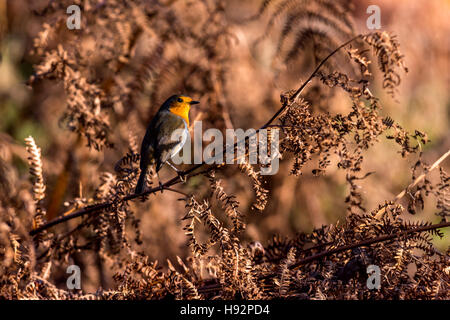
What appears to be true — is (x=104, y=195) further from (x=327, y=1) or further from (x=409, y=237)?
(x=327, y=1)

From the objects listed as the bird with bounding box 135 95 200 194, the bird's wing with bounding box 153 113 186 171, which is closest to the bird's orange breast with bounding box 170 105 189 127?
the bird with bounding box 135 95 200 194

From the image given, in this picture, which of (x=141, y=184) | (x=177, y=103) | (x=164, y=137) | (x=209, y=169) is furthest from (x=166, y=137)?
(x=209, y=169)

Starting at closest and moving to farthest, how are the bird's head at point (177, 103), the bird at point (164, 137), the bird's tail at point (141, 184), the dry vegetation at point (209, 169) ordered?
1. the dry vegetation at point (209, 169)
2. the bird's tail at point (141, 184)
3. the bird at point (164, 137)
4. the bird's head at point (177, 103)

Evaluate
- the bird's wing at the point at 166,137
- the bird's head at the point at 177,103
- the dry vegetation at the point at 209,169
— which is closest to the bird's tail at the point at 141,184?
the dry vegetation at the point at 209,169

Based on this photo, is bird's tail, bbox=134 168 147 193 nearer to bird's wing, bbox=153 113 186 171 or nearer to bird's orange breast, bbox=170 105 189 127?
bird's wing, bbox=153 113 186 171

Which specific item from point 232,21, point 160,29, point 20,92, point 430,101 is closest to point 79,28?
point 160,29

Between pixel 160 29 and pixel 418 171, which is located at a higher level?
pixel 160 29

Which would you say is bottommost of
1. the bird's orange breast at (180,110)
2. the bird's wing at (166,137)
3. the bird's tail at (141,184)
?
the bird's tail at (141,184)

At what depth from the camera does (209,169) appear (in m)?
1.38

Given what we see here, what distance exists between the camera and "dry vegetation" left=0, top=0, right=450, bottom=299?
1.34 meters

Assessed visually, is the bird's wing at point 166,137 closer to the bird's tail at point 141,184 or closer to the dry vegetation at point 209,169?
the dry vegetation at point 209,169

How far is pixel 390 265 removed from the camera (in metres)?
1.33

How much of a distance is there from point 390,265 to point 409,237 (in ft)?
0.32

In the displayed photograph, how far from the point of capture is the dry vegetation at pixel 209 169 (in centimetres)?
134
